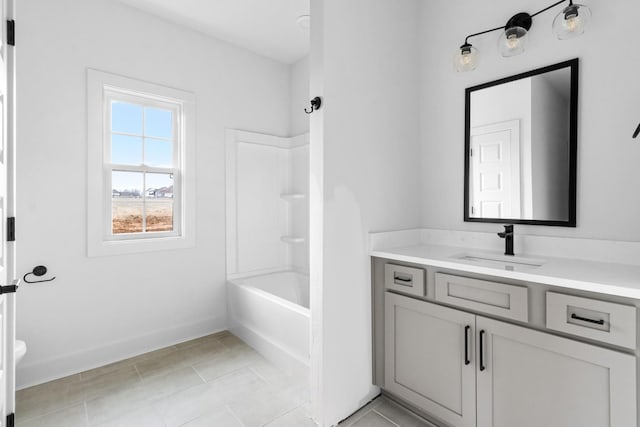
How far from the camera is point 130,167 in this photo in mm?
2633

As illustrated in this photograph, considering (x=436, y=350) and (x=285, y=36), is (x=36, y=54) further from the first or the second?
(x=436, y=350)

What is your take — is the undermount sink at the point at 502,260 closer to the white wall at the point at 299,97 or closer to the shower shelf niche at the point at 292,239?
the shower shelf niche at the point at 292,239

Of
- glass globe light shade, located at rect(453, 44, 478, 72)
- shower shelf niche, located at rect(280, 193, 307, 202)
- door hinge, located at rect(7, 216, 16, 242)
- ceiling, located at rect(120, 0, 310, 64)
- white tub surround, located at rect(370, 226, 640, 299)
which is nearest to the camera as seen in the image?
white tub surround, located at rect(370, 226, 640, 299)

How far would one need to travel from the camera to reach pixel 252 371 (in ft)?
7.61

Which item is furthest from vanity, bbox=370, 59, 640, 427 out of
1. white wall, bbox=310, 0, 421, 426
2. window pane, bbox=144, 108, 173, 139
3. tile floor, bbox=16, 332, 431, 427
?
window pane, bbox=144, 108, 173, 139

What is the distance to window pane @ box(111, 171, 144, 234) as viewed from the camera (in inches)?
101

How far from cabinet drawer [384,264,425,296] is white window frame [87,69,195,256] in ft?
6.18

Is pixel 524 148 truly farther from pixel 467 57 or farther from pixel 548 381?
pixel 548 381

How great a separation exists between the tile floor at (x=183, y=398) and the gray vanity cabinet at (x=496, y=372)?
0.97 feet

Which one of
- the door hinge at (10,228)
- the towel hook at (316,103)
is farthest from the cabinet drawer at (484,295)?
the door hinge at (10,228)

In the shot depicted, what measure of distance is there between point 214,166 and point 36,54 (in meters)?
1.42

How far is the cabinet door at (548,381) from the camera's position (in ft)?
3.70

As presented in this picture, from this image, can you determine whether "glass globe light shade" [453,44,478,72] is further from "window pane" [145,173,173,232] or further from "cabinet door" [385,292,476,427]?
"window pane" [145,173,173,232]

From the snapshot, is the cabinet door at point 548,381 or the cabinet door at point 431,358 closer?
the cabinet door at point 548,381
